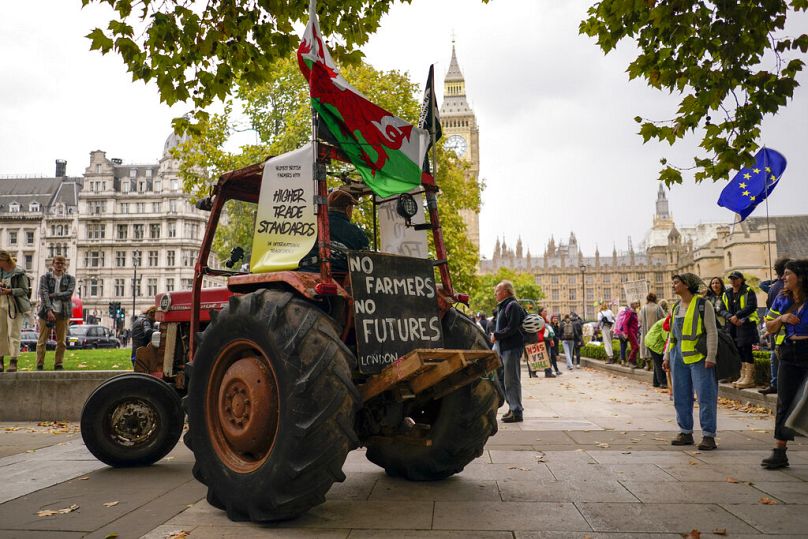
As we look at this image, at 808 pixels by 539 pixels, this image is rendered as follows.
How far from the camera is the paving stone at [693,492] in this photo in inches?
175

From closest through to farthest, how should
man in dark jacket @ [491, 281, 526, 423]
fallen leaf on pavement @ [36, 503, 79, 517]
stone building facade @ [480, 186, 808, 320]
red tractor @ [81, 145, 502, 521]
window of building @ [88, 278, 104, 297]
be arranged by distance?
red tractor @ [81, 145, 502, 521] → fallen leaf on pavement @ [36, 503, 79, 517] → man in dark jacket @ [491, 281, 526, 423] → window of building @ [88, 278, 104, 297] → stone building facade @ [480, 186, 808, 320]

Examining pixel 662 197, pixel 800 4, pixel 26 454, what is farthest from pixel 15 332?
pixel 662 197

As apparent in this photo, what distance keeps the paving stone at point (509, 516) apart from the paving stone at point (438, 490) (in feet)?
0.65

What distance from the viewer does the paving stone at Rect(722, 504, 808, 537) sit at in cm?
375

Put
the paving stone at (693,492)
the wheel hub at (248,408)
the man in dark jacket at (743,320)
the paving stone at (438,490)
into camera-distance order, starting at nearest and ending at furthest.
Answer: the wheel hub at (248,408), the paving stone at (693,492), the paving stone at (438,490), the man in dark jacket at (743,320)

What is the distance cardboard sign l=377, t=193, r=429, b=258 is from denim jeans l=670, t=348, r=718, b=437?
389 centimetres

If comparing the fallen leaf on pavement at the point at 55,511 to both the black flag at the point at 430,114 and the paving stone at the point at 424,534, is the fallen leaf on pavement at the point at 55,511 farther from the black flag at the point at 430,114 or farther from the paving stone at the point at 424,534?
the black flag at the point at 430,114

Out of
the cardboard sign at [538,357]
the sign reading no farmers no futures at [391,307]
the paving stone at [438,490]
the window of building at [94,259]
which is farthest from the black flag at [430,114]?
the window of building at [94,259]

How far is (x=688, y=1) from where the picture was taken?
5930mm

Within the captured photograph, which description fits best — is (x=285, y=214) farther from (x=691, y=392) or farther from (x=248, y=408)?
(x=691, y=392)

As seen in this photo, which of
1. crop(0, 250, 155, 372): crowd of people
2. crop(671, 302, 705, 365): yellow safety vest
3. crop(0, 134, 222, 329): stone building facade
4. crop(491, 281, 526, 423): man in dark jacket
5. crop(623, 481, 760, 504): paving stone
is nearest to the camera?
crop(623, 481, 760, 504): paving stone

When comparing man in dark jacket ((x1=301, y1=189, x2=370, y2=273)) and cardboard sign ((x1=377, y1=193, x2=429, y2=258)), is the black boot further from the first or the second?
man in dark jacket ((x1=301, y1=189, x2=370, y2=273))

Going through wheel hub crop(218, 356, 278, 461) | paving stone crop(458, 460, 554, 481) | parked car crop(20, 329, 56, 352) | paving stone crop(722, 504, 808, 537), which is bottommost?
parked car crop(20, 329, 56, 352)

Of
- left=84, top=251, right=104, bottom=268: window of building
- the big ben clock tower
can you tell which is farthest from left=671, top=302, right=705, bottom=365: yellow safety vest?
the big ben clock tower
